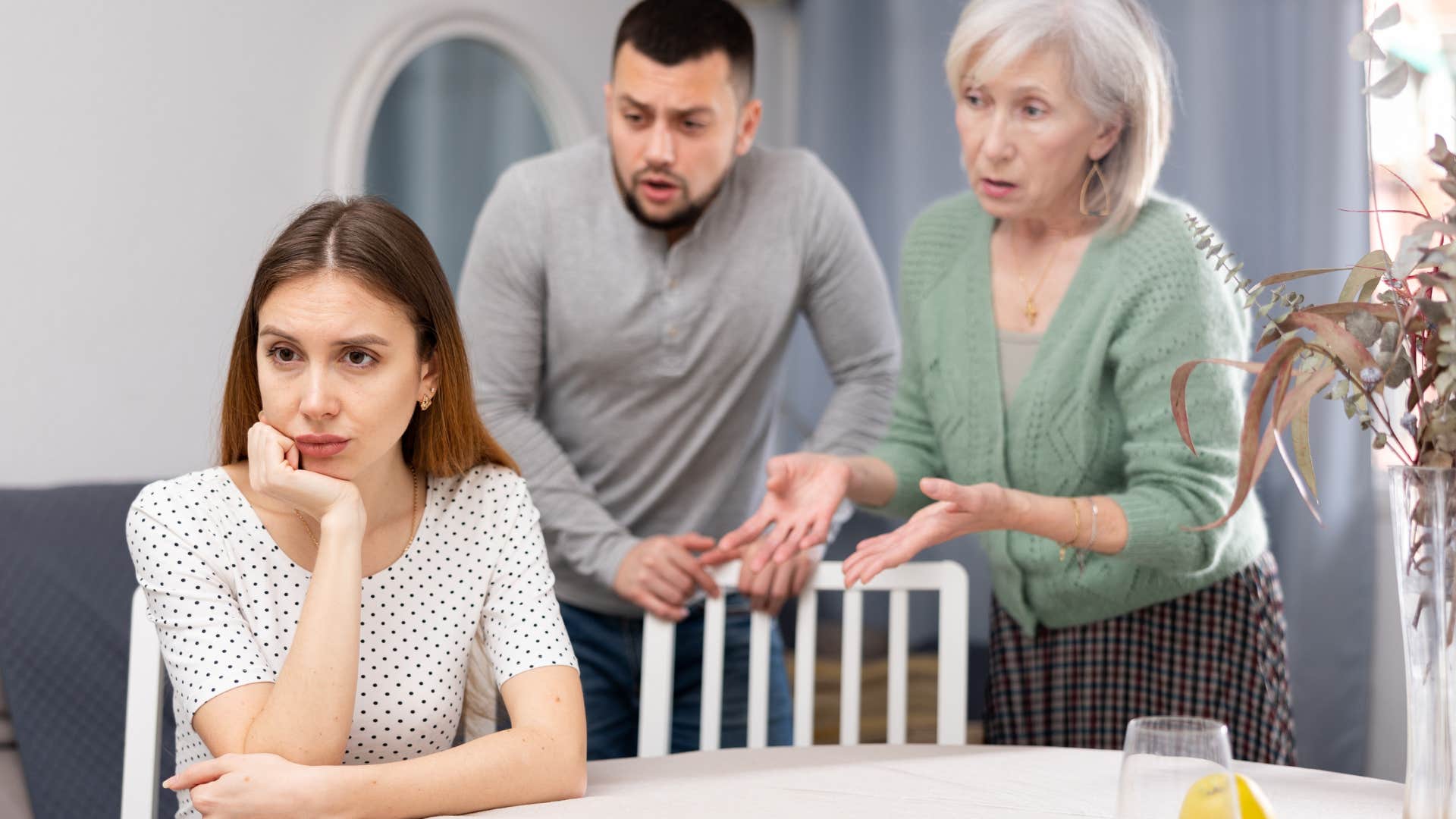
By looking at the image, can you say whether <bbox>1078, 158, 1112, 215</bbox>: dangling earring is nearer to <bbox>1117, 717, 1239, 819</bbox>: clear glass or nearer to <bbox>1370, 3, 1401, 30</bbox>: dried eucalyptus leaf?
<bbox>1370, 3, 1401, 30</bbox>: dried eucalyptus leaf

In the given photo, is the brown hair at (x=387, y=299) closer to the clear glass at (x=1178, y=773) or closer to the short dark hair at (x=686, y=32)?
the short dark hair at (x=686, y=32)

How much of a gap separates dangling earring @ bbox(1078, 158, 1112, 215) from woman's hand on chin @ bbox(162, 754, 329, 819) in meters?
1.18

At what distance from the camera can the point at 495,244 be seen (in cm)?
209

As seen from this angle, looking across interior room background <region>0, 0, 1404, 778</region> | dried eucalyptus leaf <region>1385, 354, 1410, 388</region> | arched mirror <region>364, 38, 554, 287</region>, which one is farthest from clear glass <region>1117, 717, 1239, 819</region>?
arched mirror <region>364, 38, 554, 287</region>

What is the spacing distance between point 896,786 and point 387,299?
0.71m

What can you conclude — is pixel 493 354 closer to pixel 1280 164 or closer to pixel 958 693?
pixel 958 693

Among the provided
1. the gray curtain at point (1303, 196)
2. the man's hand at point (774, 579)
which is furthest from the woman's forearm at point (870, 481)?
A: the gray curtain at point (1303, 196)

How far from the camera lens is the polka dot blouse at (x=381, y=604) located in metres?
1.32

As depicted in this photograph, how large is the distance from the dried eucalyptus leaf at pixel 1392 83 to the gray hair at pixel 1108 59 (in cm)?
72

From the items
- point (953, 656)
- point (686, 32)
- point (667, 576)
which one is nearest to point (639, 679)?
point (667, 576)

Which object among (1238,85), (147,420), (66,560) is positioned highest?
(1238,85)

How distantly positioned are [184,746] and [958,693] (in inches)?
34.9

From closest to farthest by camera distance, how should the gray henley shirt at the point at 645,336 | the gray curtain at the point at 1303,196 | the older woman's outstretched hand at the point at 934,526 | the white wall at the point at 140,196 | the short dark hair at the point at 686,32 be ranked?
the older woman's outstretched hand at the point at 934,526 < the short dark hair at the point at 686,32 < the gray henley shirt at the point at 645,336 < the white wall at the point at 140,196 < the gray curtain at the point at 1303,196

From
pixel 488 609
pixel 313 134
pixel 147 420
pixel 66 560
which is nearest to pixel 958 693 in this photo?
pixel 488 609
